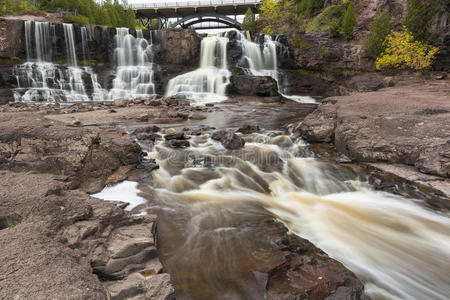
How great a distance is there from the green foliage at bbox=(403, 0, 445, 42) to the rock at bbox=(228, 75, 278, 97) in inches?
378

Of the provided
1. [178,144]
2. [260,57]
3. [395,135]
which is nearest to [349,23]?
[260,57]

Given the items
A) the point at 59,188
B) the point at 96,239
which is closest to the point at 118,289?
the point at 96,239

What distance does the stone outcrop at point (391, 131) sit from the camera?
18.1ft

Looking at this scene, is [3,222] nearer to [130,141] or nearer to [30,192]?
[30,192]

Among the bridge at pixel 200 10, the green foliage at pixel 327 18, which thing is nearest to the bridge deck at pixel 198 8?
the bridge at pixel 200 10

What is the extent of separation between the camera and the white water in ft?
10.3

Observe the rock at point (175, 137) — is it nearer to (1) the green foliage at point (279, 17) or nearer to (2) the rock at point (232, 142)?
(2) the rock at point (232, 142)

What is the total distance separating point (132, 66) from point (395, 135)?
21.9 m

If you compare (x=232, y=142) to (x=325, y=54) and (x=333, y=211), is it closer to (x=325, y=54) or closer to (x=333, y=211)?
(x=333, y=211)

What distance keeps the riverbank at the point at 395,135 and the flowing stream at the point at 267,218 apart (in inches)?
31.3

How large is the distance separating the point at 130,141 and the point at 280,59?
21319 mm

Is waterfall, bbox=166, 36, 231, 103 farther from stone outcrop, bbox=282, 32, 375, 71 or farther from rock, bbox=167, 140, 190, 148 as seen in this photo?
rock, bbox=167, 140, 190, 148

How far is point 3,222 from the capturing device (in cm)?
271

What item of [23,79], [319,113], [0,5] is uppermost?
[0,5]
